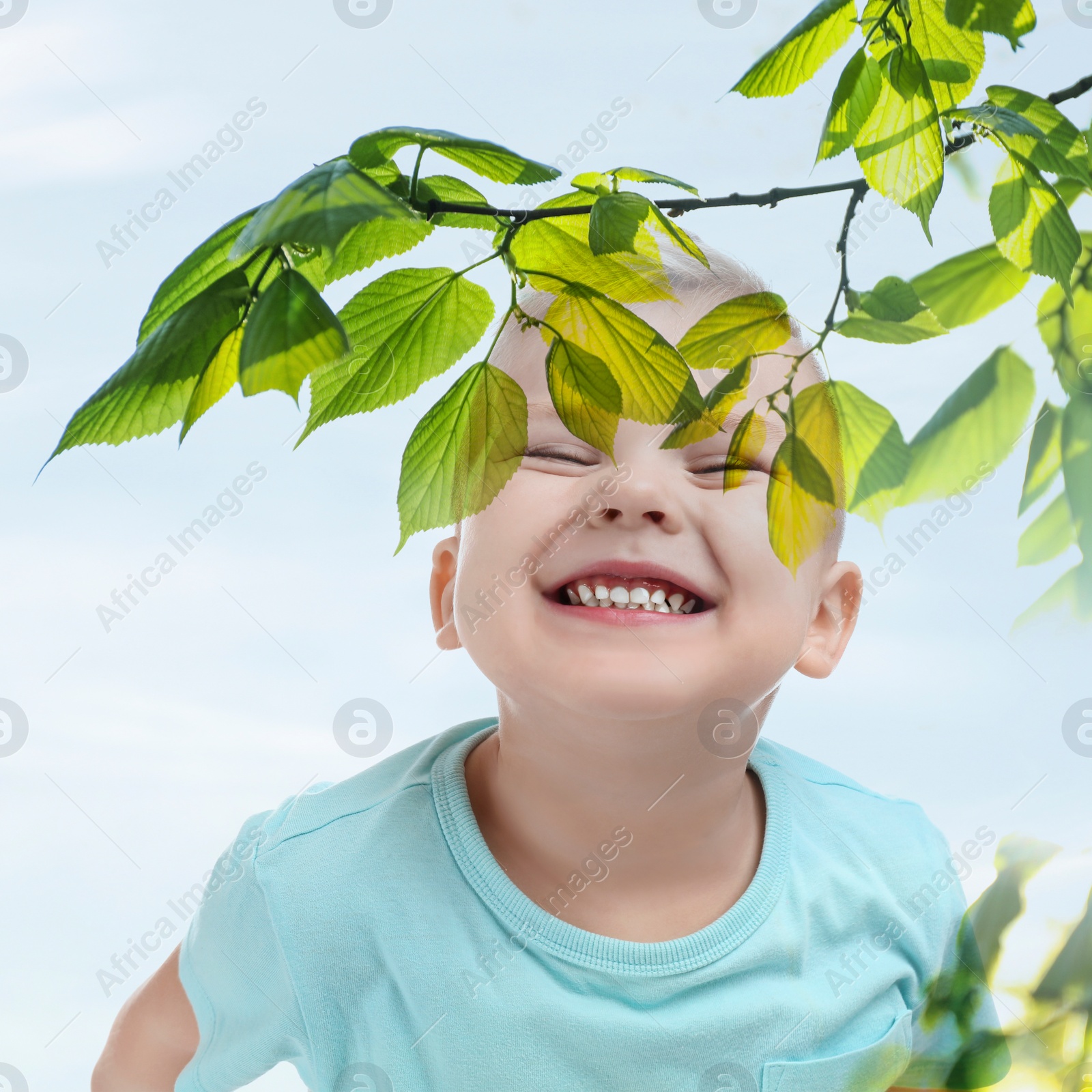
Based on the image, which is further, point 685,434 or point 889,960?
point 889,960

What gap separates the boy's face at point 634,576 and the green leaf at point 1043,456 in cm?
15

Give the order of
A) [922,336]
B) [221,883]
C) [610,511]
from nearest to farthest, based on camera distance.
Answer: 1. [922,336]
2. [610,511]
3. [221,883]

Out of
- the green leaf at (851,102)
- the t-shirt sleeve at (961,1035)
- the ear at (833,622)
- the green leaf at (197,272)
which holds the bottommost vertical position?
the t-shirt sleeve at (961,1035)

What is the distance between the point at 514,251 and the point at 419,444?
56mm

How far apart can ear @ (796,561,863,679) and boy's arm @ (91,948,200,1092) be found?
0.35m

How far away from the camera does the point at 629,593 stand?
0.39m

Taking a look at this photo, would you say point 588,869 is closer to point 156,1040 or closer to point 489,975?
point 489,975

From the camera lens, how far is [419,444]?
22 cm

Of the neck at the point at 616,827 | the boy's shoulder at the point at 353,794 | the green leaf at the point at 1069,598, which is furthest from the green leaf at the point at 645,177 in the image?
the boy's shoulder at the point at 353,794

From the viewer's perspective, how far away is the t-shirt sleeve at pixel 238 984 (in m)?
0.49

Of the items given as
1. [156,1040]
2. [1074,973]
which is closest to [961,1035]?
[1074,973]

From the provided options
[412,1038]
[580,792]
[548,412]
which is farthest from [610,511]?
[412,1038]

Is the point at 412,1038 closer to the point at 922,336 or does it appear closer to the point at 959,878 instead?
the point at 959,878
